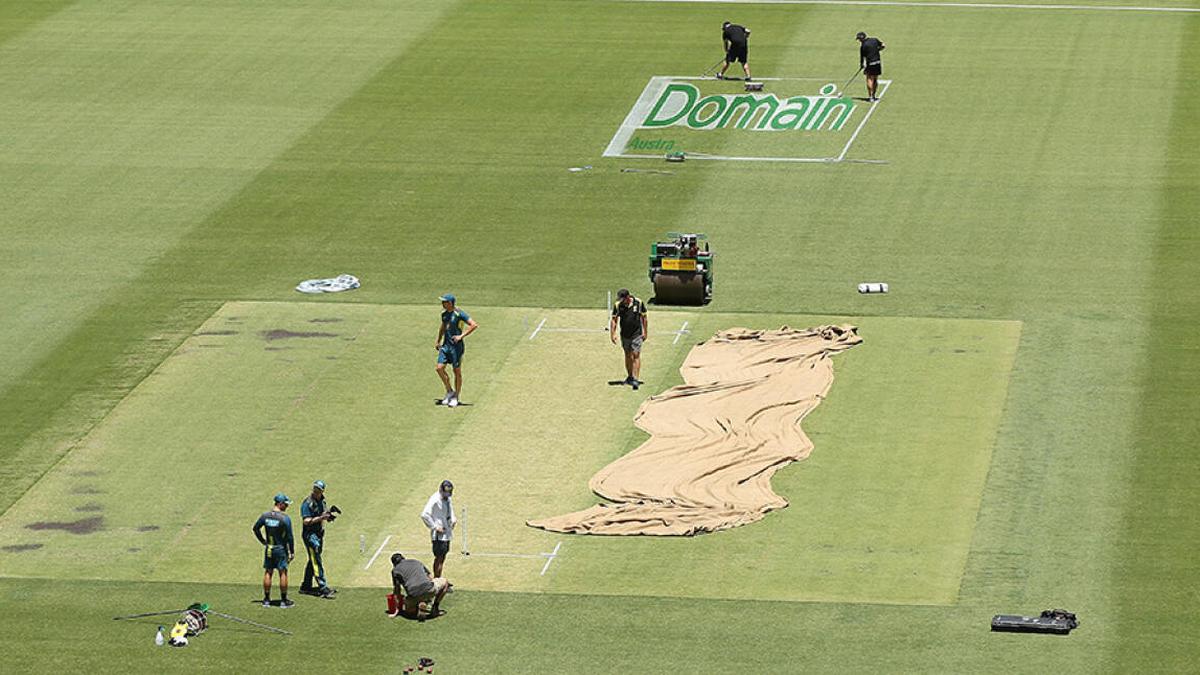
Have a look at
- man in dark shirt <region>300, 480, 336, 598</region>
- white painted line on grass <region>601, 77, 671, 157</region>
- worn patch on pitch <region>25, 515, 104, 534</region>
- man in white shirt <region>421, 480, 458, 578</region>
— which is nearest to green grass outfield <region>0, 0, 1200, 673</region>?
worn patch on pitch <region>25, 515, 104, 534</region>

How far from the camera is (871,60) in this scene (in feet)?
237

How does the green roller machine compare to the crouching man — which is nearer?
the crouching man

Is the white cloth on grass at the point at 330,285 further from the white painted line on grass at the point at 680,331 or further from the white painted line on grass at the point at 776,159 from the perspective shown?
the white painted line on grass at the point at 776,159

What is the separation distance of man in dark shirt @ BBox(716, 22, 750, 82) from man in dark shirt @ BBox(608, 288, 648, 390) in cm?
2253

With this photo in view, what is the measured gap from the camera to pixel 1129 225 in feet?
208

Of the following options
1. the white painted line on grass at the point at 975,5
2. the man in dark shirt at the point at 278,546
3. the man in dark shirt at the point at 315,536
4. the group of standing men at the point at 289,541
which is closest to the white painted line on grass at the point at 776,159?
the white painted line on grass at the point at 975,5

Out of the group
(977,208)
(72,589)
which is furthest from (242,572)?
(977,208)

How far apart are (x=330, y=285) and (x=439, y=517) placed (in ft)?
56.7

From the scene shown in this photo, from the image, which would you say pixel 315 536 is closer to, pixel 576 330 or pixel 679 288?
pixel 576 330

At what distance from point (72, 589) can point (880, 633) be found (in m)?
13.0

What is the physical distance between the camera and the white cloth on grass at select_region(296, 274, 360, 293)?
59.4 m

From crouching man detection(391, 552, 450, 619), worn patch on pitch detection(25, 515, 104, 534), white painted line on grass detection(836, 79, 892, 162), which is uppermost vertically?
crouching man detection(391, 552, 450, 619)

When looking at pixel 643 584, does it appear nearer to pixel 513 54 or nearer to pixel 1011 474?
pixel 1011 474

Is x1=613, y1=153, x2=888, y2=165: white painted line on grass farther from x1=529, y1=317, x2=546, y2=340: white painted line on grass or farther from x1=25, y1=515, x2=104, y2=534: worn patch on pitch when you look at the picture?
x1=25, y1=515, x2=104, y2=534: worn patch on pitch
